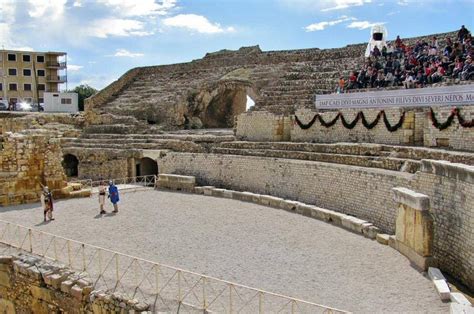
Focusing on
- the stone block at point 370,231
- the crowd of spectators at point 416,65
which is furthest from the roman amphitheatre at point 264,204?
the crowd of spectators at point 416,65

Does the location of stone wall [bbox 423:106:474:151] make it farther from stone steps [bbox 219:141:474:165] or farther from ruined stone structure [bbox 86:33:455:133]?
ruined stone structure [bbox 86:33:455:133]

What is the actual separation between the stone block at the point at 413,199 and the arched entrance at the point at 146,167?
15292 mm

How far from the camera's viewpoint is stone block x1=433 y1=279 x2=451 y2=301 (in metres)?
8.66

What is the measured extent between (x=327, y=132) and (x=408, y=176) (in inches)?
279

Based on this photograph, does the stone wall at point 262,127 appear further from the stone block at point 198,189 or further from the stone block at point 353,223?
the stone block at point 353,223

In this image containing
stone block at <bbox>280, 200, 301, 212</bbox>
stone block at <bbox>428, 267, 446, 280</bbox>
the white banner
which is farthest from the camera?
stone block at <bbox>280, 200, 301, 212</bbox>

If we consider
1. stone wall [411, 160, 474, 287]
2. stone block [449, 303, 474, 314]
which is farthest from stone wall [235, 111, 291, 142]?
stone block [449, 303, 474, 314]

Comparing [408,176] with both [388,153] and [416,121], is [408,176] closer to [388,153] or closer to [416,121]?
[388,153]

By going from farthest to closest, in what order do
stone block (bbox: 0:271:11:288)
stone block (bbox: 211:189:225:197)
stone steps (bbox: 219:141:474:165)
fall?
stone block (bbox: 211:189:225:197) < stone steps (bbox: 219:141:474:165) < stone block (bbox: 0:271:11:288)

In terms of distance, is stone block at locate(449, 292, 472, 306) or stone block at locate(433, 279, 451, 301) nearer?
stone block at locate(449, 292, 472, 306)

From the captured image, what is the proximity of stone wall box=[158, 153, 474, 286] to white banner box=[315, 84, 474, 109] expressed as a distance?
11.7ft

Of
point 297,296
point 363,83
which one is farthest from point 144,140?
point 297,296

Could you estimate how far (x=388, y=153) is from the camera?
1616 cm

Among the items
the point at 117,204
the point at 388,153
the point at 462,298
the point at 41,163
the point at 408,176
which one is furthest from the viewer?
the point at 41,163
